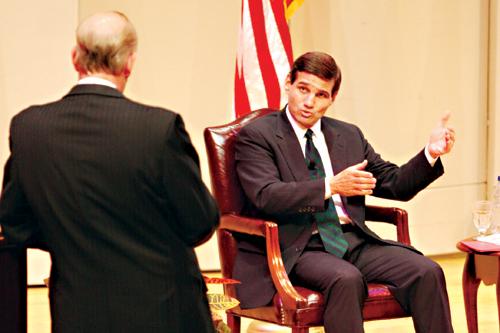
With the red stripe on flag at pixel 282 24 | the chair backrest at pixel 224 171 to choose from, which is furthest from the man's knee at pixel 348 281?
the red stripe on flag at pixel 282 24

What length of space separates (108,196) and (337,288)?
4.81 feet

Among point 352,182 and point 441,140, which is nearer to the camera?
point 352,182

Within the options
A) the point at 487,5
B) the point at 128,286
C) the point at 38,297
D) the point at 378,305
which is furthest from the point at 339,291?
the point at 487,5

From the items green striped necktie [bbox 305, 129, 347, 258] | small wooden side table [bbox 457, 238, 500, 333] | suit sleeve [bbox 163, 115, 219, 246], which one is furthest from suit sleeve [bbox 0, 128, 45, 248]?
small wooden side table [bbox 457, 238, 500, 333]

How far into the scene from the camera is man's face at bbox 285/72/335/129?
4055 millimetres

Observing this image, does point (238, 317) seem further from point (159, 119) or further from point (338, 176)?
point (159, 119)

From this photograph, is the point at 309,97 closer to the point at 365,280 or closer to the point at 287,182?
the point at 287,182

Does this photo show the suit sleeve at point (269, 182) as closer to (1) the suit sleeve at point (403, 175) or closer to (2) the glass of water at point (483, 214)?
(1) the suit sleeve at point (403, 175)

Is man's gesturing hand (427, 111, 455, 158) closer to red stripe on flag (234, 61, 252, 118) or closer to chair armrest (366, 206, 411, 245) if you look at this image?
chair armrest (366, 206, 411, 245)

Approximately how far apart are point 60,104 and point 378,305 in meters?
1.81

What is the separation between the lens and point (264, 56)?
5066 millimetres

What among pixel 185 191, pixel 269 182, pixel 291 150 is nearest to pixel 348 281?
pixel 269 182

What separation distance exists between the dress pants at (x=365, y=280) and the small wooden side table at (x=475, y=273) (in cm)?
31

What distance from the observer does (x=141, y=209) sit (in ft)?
8.04
